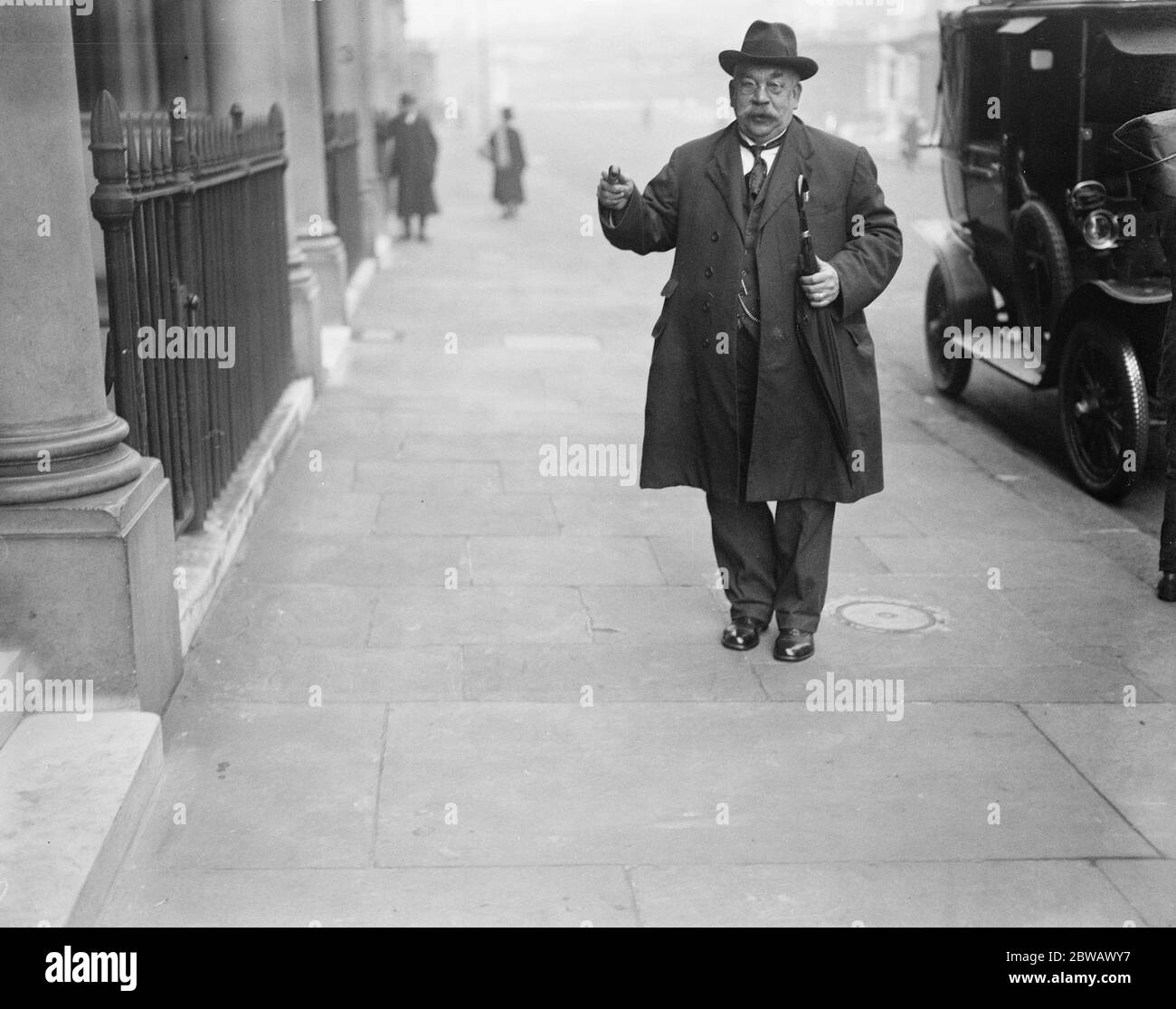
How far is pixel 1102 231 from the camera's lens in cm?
766

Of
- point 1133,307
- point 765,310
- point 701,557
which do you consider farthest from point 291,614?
point 1133,307

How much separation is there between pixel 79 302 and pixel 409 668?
5.53 ft

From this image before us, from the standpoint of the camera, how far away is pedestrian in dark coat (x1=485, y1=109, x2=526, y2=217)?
24.8 meters

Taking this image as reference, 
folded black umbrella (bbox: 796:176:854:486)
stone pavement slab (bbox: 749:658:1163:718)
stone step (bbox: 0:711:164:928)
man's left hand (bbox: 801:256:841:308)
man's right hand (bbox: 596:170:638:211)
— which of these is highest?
man's right hand (bbox: 596:170:638:211)

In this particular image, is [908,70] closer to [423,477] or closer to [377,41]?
[377,41]

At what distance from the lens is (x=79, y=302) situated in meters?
4.69

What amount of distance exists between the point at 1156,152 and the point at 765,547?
218 centimetres

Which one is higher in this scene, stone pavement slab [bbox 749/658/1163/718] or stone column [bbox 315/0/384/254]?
stone column [bbox 315/0/384/254]

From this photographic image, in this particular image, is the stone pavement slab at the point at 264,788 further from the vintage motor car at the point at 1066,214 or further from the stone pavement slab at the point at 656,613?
the vintage motor car at the point at 1066,214

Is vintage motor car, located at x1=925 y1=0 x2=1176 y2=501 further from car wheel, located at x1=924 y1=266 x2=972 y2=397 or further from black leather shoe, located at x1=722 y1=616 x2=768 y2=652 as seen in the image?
black leather shoe, located at x1=722 y1=616 x2=768 y2=652

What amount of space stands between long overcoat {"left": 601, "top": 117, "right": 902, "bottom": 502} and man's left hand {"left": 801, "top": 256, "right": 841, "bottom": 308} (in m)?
0.05

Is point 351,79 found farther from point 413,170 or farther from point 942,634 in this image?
point 942,634

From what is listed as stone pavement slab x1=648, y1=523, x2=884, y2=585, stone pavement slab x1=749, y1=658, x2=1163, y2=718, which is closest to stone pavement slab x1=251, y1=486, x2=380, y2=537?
stone pavement slab x1=648, y1=523, x2=884, y2=585

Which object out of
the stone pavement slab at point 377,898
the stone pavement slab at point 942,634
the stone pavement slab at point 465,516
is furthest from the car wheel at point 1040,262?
the stone pavement slab at point 377,898
